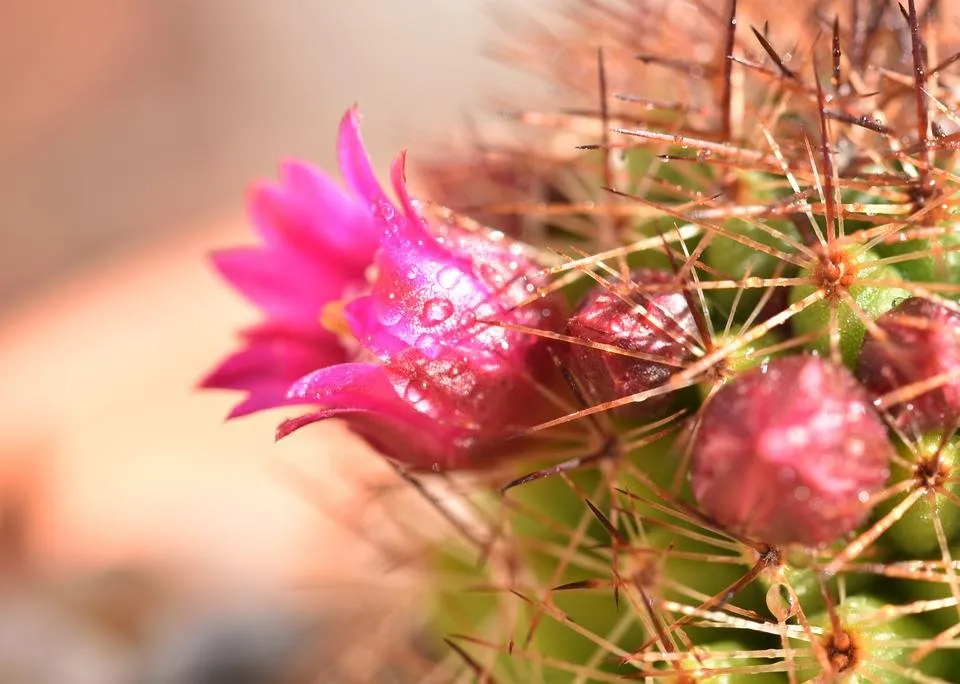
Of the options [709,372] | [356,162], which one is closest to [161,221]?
[356,162]

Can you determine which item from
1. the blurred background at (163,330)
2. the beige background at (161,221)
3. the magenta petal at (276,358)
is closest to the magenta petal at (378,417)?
the magenta petal at (276,358)

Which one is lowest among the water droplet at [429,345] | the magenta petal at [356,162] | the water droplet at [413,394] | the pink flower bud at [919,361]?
the pink flower bud at [919,361]

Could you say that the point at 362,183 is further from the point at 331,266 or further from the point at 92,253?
the point at 92,253

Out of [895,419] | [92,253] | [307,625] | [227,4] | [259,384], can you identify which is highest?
[227,4]

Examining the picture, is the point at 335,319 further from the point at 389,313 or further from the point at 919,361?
the point at 919,361

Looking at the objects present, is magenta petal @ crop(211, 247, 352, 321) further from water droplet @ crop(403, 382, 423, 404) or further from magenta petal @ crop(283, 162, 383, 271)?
water droplet @ crop(403, 382, 423, 404)

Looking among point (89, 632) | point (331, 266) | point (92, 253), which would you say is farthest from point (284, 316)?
point (92, 253)

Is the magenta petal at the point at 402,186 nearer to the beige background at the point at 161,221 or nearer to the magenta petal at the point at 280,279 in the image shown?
the magenta petal at the point at 280,279
